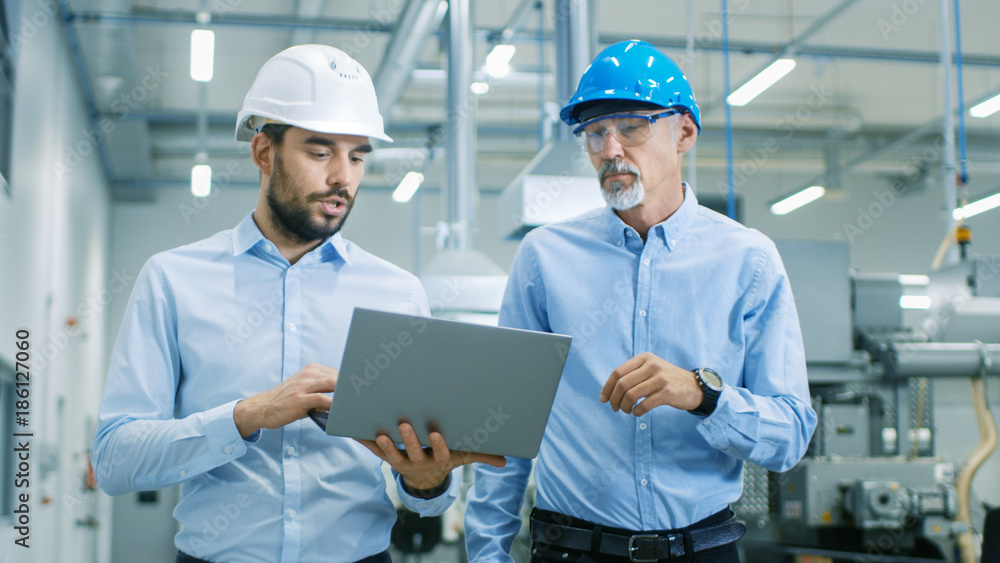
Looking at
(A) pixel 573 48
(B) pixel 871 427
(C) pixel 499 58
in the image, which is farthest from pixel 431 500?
(C) pixel 499 58

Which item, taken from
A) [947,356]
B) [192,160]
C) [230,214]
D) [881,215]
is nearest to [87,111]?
[192,160]

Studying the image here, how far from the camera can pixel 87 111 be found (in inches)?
303

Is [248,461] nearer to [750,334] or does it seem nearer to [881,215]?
[750,334]

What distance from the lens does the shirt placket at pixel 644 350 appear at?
5.09 ft

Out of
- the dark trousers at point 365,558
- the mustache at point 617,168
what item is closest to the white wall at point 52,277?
the dark trousers at point 365,558

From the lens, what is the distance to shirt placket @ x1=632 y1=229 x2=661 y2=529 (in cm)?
155

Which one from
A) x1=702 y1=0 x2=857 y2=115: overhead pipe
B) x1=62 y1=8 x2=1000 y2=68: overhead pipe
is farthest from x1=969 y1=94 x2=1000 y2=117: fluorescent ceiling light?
x1=62 y1=8 x2=1000 y2=68: overhead pipe

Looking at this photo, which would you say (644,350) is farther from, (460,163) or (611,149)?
(460,163)

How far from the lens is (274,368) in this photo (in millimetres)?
1507

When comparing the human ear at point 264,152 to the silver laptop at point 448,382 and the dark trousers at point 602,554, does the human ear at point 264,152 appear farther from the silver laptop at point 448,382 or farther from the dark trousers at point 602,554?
the dark trousers at point 602,554

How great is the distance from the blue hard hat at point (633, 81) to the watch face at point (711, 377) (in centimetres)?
53

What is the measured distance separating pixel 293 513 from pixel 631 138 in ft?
3.12

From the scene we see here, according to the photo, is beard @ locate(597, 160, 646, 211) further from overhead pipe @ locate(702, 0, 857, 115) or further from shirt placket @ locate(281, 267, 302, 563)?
overhead pipe @ locate(702, 0, 857, 115)

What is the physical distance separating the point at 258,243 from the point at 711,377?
85cm
